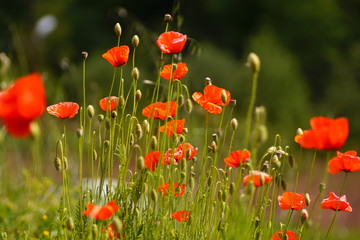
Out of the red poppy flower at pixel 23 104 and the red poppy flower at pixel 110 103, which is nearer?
Answer: the red poppy flower at pixel 23 104

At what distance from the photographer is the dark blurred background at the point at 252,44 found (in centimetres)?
895

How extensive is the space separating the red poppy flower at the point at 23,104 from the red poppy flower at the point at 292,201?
0.78m

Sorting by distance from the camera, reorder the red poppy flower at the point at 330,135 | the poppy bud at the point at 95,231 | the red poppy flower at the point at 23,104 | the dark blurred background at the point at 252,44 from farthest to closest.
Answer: the dark blurred background at the point at 252,44, the poppy bud at the point at 95,231, the red poppy flower at the point at 330,135, the red poppy flower at the point at 23,104

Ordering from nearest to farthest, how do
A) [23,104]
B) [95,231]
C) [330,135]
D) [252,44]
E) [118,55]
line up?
1. [23,104]
2. [330,135]
3. [95,231]
4. [118,55]
5. [252,44]

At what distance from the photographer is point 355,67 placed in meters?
10.7

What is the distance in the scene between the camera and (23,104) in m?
0.84

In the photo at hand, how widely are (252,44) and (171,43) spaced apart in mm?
9559

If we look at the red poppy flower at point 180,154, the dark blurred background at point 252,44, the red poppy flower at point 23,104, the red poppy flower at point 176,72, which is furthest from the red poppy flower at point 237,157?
the dark blurred background at point 252,44

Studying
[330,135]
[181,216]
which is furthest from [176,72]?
[330,135]

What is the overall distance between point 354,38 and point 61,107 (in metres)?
14.9

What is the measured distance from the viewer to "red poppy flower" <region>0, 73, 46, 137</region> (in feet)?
2.74

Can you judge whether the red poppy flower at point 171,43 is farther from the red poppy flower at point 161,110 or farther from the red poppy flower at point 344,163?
the red poppy flower at point 344,163

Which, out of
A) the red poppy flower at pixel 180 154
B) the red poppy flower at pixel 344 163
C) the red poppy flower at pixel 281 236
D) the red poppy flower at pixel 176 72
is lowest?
the red poppy flower at pixel 281 236

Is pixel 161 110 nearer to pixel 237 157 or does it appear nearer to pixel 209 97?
pixel 209 97
